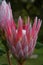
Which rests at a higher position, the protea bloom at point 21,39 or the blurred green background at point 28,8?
the protea bloom at point 21,39

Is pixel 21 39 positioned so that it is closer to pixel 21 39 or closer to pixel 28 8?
pixel 21 39

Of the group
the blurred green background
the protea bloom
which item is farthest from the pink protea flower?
the blurred green background

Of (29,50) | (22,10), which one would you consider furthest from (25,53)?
(22,10)

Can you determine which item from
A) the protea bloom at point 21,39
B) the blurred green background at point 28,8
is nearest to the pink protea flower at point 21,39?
the protea bloom at point 21,39

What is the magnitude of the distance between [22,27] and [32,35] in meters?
0.04

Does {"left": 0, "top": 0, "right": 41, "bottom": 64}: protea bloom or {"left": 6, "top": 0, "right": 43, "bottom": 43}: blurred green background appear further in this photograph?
{"left": 6, "top": 0, "right": 43, "bottom": 43}: blurred green background

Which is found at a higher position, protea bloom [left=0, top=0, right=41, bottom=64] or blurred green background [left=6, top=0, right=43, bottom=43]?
protea bloom [left=0, top=0, right=41, bottom=64]

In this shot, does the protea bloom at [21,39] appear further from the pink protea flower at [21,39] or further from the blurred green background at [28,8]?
the blurred green background at [28,8]

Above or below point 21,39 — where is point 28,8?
below

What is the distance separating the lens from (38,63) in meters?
1.33

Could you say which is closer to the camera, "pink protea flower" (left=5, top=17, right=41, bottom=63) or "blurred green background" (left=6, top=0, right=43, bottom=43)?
"pink protea flower" (left=5, top=17, right=41, bottom=63)

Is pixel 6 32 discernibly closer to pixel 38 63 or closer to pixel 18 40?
pixel 18 40

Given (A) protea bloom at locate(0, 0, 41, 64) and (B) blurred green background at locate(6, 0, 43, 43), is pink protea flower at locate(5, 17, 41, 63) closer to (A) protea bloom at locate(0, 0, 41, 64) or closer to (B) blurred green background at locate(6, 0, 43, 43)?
(A) protea bloom at locate(0, 0, 41, 64)

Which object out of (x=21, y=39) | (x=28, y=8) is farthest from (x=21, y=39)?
(x=28, y=8)
